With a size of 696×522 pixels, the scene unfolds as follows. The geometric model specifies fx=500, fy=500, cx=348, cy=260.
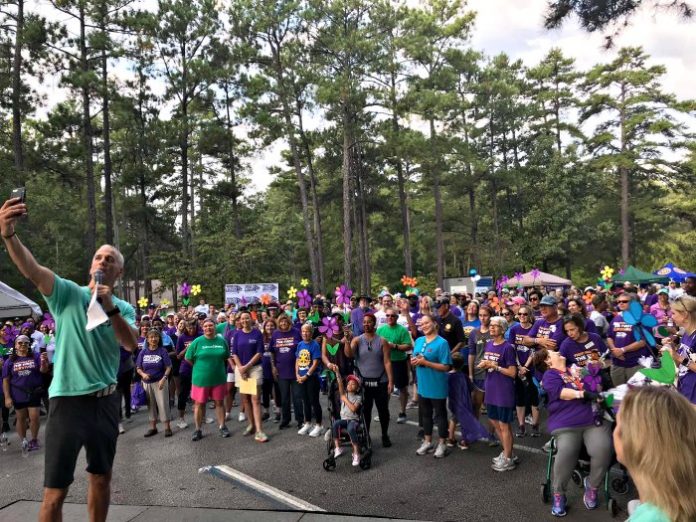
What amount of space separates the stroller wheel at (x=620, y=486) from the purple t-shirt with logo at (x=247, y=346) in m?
5.00

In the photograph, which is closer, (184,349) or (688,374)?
(688,374)

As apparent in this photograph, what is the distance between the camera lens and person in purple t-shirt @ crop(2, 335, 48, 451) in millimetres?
7399

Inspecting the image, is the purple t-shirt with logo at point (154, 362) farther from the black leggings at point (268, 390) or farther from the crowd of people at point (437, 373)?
the black leggings at point (268, 390)

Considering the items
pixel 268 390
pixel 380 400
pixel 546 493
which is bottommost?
pixel 546 493

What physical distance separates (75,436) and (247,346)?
506cm

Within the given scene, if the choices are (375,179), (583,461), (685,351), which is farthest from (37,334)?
(375,179)

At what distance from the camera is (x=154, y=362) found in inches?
317

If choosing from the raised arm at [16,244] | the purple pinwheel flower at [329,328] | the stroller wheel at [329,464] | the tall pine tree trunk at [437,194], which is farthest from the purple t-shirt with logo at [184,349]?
the tall pine tree trunk at [437,194]

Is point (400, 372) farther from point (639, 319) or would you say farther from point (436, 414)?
point (639, 319)

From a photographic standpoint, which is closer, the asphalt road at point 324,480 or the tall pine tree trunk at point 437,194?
the asphalt road at point 324,480

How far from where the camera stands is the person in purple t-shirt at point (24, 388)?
740 centimetres

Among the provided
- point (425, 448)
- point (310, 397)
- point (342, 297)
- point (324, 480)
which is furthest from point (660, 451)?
point (342, 297)

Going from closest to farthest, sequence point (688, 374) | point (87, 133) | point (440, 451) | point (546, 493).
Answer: point (688, 374)
point (546, 493)
point (440, 451)
point (87, 133)

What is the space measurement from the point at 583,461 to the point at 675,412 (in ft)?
12.6
